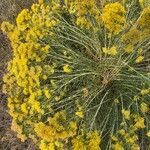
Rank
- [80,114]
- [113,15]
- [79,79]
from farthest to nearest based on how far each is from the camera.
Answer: [79,79] < [80,114] < [113,15]

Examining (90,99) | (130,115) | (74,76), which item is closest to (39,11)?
(74,76)

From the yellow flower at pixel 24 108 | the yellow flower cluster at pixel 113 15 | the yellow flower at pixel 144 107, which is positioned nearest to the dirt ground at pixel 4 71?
the yellow flower at pixel 24 108

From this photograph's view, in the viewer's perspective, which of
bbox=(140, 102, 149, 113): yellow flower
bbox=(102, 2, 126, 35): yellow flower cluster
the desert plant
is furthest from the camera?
bbox=(140, 102, 149, 113): yellow flower

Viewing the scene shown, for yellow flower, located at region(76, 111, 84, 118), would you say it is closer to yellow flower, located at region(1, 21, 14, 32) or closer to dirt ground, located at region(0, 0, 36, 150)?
dirt ground, located at region(0, 0, 36, 150)

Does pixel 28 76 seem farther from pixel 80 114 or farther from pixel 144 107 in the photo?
pixel 144 107

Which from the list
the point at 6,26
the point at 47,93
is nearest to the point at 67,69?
the point at 47,93

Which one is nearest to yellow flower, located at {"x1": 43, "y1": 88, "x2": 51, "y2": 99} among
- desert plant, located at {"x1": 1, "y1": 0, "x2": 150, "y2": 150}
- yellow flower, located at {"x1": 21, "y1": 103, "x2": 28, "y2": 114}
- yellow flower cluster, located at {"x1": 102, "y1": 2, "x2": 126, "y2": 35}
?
desert plant, located at {"x1": 1, "y1": 0, "x2": 150, "y2": 150}

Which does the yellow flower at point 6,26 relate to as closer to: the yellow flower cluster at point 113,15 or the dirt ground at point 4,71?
the dirt ground at point 4,71
